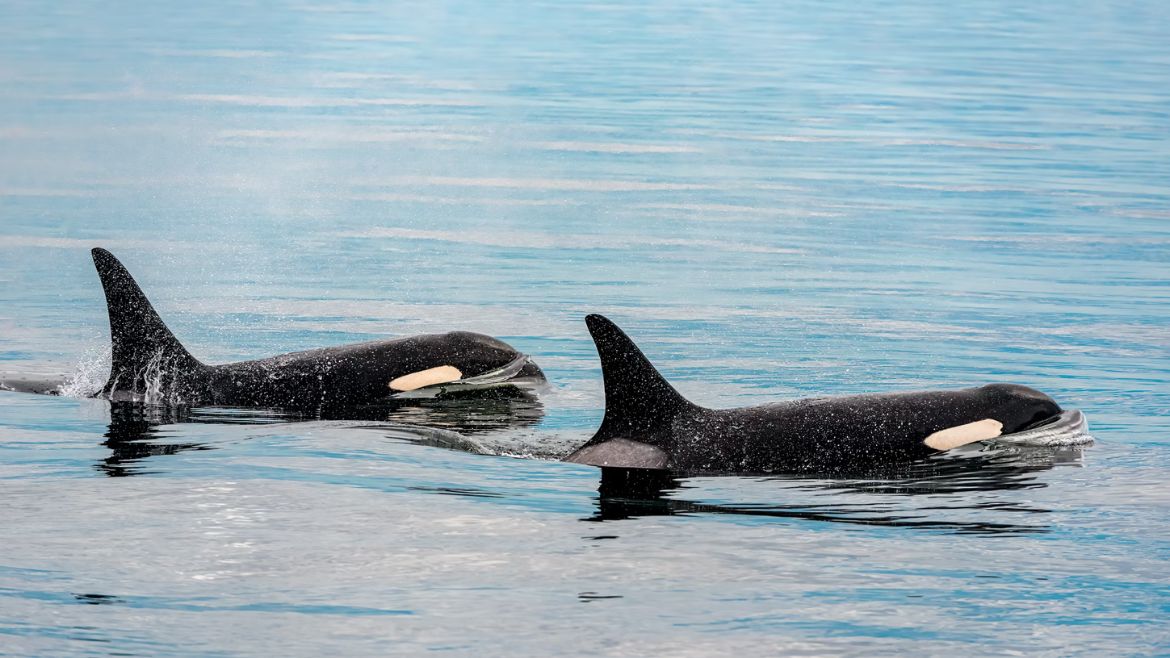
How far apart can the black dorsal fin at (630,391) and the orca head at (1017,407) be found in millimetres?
1728

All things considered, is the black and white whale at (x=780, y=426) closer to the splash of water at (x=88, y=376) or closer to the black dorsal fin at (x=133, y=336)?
the black dorsal fin at (x=133, y=336)

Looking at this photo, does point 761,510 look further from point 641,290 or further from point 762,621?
point 641,290

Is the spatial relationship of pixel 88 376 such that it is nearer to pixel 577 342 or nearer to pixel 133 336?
pixel 133 336

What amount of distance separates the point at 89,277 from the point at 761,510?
38.2ft

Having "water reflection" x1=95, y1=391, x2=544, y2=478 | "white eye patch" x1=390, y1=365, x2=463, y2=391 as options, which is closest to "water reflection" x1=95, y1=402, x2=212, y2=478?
"water reflection" x1=95, y1=391, x2=544, y2=478

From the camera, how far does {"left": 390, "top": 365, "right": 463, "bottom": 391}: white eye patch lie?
506 inches

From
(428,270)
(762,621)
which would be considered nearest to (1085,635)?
(762,621)

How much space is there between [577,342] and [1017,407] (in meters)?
5.79

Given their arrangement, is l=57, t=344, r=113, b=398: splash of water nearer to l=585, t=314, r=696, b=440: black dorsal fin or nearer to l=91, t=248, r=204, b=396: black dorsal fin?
l=91, t=248, r=204, b=396: black dorsal fin

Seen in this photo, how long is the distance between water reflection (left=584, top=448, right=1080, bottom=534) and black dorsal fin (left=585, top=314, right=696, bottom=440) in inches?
11.9

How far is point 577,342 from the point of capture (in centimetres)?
1593

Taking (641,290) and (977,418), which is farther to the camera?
(641,290)

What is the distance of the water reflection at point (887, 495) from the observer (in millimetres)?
9477

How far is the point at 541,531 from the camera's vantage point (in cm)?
930
